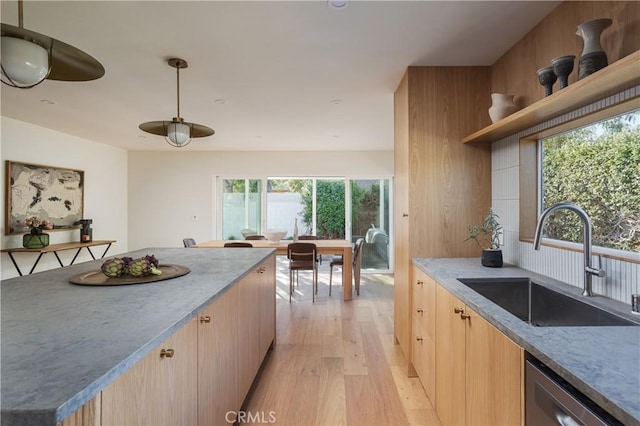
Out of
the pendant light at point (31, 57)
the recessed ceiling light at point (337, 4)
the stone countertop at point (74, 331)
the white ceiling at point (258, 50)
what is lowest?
the stone countertop at point (74, 331)

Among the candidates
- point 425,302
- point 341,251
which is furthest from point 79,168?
point 425,302

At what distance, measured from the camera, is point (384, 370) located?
97.7 inches

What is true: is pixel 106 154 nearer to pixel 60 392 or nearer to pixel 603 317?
pixel 60 392

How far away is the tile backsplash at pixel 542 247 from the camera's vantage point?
4.33 feet

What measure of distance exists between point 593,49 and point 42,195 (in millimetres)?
6119

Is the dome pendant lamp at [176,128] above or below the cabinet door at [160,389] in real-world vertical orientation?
above

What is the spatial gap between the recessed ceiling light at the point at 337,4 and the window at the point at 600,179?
1.43 metres

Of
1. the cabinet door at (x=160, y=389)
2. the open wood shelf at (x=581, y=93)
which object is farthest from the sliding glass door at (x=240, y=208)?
the cabinet door at (x=160, y=389)

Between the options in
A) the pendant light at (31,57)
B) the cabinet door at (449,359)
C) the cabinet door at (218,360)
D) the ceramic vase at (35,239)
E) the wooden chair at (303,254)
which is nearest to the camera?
the pendant light at (31,57)

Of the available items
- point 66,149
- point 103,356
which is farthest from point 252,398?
point 66,149

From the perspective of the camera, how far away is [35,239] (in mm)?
4180

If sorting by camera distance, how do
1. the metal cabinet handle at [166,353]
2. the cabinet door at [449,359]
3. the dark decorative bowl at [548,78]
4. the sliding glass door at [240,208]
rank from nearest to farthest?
the metal cabinet handle at [166,353]
the cabinet door at [449,359]
the dark decorative bowl at [548,78]
the sliding glass door at [240,208]

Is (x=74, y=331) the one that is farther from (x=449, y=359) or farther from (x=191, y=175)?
(x=191, y=175)

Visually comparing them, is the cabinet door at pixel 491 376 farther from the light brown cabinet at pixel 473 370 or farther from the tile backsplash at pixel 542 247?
the tile backsplash at pixel 542 247
